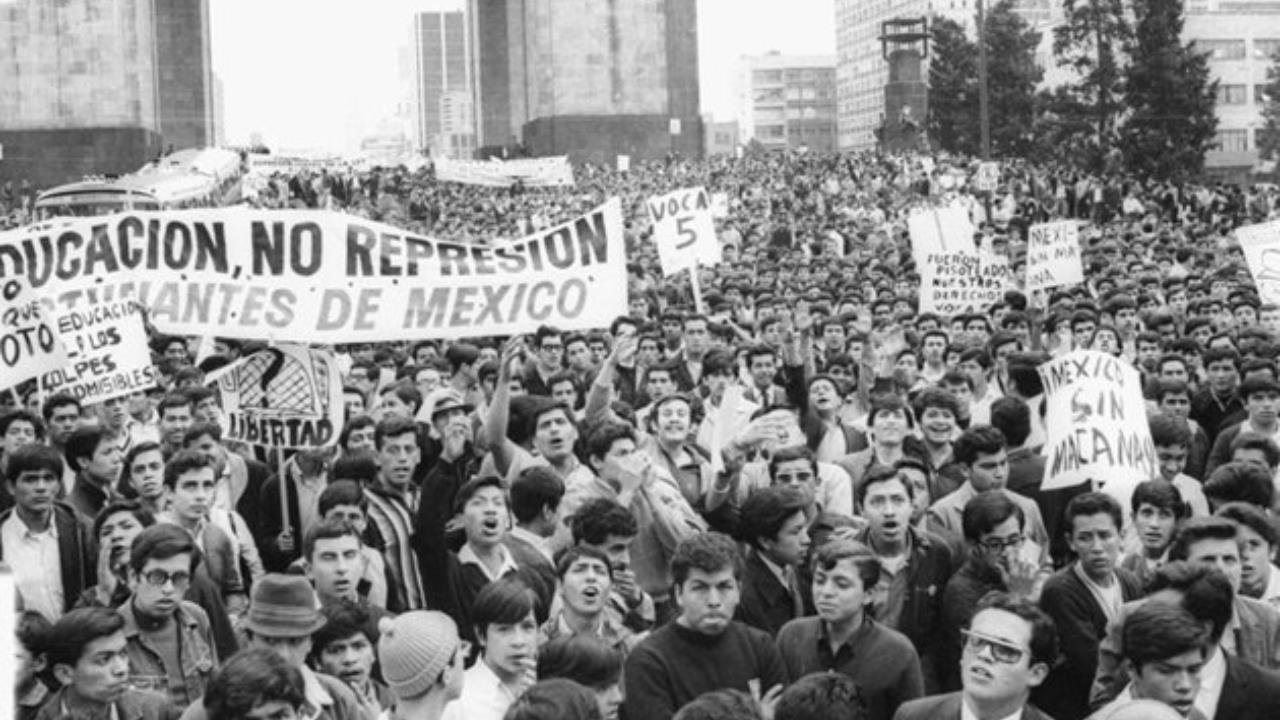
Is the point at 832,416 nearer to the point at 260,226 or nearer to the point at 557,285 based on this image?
the point at 557,285

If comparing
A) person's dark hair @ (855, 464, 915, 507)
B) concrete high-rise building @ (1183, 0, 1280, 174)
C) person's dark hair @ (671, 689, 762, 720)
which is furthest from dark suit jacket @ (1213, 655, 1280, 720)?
concrete high-rise building @ (1183, 0, 1280, 174)

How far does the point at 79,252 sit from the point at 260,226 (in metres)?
1.05

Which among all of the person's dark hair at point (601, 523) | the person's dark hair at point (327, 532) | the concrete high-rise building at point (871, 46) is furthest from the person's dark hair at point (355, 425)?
the concrete high-rise building at point (871, 46)

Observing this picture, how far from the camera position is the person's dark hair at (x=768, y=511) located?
25.5ft

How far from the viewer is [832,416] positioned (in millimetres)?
11492

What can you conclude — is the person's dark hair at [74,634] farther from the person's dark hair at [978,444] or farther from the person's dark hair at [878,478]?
the person's dark hair at [978,444]

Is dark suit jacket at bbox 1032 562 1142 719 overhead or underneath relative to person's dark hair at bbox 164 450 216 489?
underneath

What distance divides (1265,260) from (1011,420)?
653 cm

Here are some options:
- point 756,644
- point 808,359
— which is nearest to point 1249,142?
point 808,359

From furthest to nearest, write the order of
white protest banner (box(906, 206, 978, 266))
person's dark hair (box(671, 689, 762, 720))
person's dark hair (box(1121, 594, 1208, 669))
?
white protest banner (box(906, 206, 978, 266)), person's dark hair (box(1121, 594, 1208, 669)), person's dark hair (box(671, 689, 762, 720))

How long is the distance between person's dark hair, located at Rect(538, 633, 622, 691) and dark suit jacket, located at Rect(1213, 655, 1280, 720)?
5.64 feet

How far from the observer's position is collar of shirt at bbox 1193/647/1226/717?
621 centimetres

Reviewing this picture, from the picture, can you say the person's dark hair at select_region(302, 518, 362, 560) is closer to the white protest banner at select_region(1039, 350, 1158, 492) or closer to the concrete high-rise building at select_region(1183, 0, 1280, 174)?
the white protest banner at select_region(1039, 350, 1158, 492)

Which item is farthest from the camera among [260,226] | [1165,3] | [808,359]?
[1165,3]
